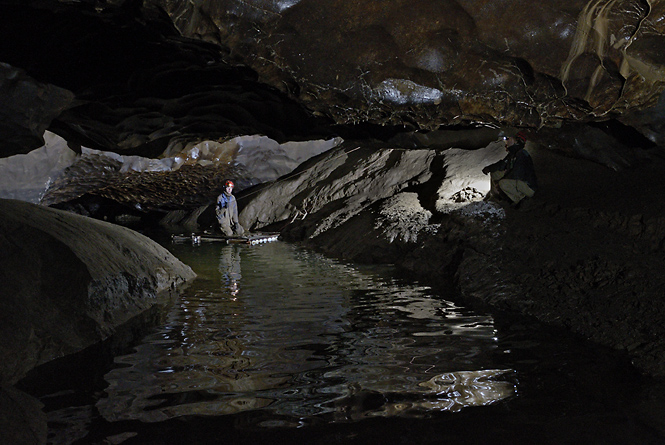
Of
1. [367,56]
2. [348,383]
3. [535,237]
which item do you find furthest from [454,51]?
[348,383]

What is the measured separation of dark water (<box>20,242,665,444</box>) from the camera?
106 inches

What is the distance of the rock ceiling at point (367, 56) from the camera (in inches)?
175

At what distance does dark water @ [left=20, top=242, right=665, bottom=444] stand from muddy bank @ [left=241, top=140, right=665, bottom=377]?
51 centimetres

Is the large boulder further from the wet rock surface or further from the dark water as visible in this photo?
the wet rock surface

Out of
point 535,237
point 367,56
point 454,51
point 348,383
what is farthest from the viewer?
point 535,237

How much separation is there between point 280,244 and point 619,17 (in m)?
8.87

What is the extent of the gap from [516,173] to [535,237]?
1531 mm

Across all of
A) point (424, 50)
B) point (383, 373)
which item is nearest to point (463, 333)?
point (383, 373)

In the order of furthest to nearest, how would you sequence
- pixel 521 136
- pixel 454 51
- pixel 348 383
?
1. pixel 521 136
2. pixel 454 51
3. pixel 348 383

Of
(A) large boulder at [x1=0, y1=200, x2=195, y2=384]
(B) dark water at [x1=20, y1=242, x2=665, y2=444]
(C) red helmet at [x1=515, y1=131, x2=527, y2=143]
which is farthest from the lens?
(C) red helmet at [x1=515, y1=131, x2=527, y2=143]

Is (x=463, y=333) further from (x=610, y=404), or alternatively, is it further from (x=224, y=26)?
(x=224, y=26)

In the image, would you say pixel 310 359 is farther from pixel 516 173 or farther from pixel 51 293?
pixel 516 173

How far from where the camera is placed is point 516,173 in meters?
7.61

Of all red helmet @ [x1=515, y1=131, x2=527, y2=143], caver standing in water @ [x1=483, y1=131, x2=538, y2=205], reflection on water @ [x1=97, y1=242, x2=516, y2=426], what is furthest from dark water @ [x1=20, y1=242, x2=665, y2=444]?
red helmet @ [x1=515, y1=131, x2=527, y2=143]
